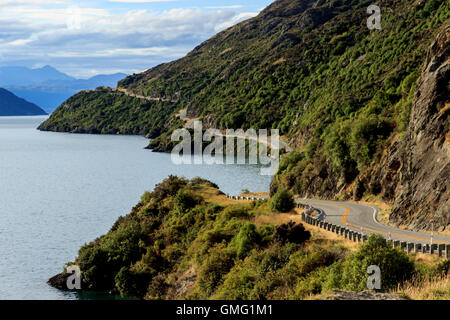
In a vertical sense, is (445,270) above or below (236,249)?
above

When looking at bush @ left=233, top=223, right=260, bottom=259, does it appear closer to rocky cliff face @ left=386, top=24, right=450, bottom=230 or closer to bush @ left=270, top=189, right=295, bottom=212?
bush @ left=270, top=189, right=295, bottom=212

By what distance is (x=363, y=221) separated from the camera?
3456 centimetres

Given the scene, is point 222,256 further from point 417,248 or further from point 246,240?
point 417,248

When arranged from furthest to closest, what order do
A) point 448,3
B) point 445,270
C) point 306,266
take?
point 448,3 → point 306,266 → point 445,270

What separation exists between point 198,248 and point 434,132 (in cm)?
1827

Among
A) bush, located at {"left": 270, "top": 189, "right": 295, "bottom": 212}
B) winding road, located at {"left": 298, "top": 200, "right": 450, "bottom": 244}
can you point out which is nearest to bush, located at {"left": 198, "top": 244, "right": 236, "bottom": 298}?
bush, located at {"left": 270, "top": 189, "right": 295, "bottom": 212}

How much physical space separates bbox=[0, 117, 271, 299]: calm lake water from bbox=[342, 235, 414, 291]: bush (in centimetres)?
2218

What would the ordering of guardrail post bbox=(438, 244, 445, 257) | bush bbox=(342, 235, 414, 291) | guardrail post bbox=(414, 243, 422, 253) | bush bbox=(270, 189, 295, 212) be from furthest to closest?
bush bbox=(270, 189, 295, 212), guardrail post bbox=(414, 243, 422, 253), guardrail post bbox=(438, 244, 445, 257), bush bbox=(342, 235, 414, 291)

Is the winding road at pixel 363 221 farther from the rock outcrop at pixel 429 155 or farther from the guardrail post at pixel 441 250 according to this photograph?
the guardrail post at pixel 441 250

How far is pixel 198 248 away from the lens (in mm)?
37281

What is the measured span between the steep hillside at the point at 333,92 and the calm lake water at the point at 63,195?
1958 cm

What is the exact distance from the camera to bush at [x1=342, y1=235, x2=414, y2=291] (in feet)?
69.8
